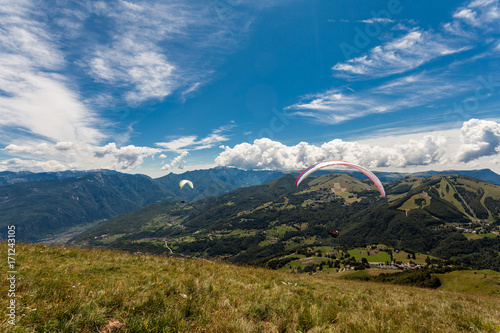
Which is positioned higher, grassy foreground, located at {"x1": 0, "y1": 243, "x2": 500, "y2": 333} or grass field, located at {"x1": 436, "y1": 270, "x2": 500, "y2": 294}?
grassy foreground, located at {"x1": 0, "y1": 243, "x2": 500, "y2": 333}

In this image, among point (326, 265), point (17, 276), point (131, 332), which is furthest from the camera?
point (326, 265)

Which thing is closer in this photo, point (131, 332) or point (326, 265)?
point (131, 332)

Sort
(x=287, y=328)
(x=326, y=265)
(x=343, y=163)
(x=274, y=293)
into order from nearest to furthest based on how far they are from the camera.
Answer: (x=287, y=328) < (x=274, y=293) < (x=343, y=163) < (x=326, y=265)

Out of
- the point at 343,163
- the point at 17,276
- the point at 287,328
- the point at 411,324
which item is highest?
the point at 343,163

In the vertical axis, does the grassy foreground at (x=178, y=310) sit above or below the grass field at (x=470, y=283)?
above

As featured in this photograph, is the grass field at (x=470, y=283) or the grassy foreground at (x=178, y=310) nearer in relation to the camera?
the grassy foreground at (x=178, y=310)

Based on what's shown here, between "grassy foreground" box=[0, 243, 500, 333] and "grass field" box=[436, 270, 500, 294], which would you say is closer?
"grassy foreground" box=[0, 243, 500, 333]

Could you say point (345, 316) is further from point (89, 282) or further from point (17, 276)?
point (17, 276)

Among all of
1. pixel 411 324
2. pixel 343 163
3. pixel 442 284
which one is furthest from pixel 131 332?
pixel 442 284

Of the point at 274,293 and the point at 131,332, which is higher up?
the point at 131,332

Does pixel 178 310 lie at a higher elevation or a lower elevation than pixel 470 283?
higher

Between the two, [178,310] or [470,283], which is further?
[470,283]
